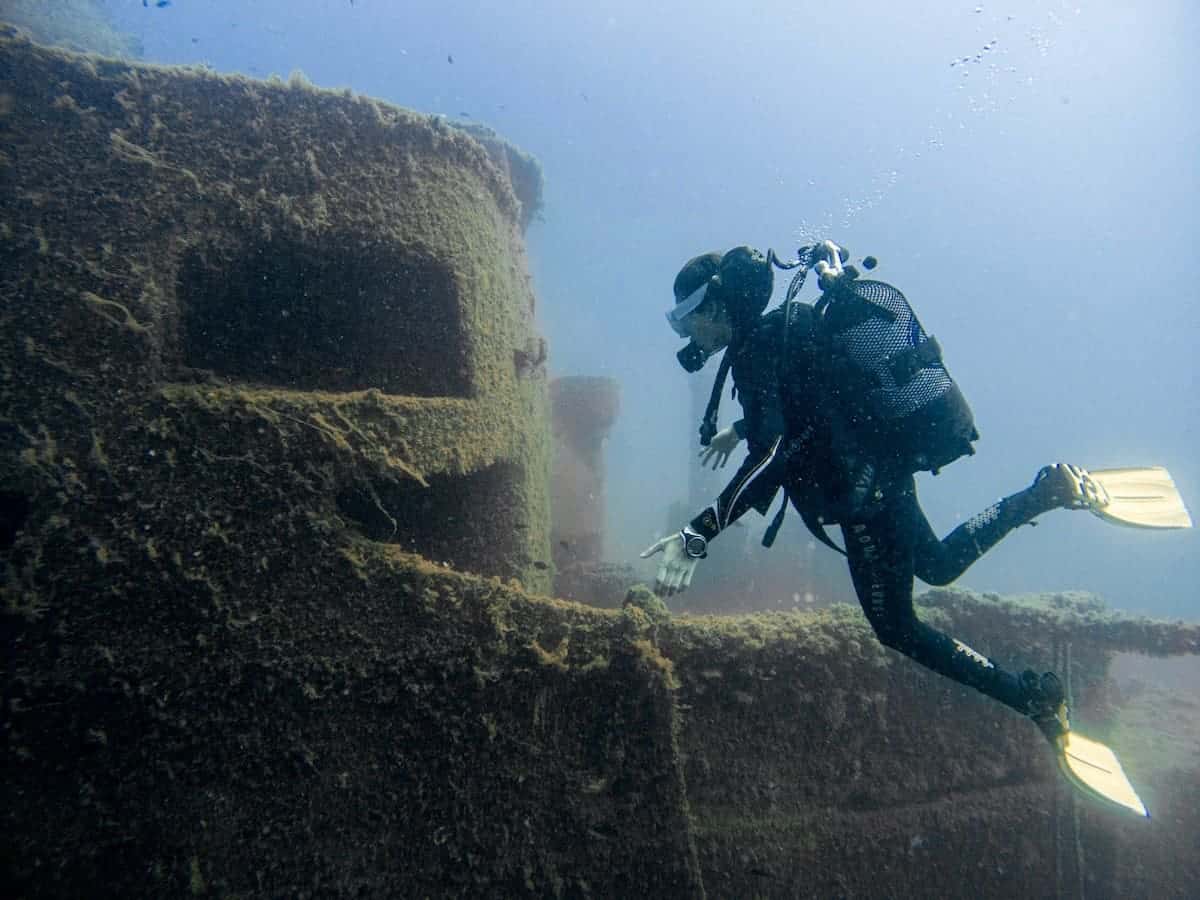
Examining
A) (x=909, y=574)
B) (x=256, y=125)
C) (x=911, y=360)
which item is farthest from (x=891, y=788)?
(x=256, y=125)

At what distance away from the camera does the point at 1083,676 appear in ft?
14.9

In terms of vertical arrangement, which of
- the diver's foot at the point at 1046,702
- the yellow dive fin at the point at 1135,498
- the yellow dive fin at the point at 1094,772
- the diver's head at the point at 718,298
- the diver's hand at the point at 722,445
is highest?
the diver's head at the point at 718,298

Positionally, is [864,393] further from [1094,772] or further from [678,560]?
[1094,772]

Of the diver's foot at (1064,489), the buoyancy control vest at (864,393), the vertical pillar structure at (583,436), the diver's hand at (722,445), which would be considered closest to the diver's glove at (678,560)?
the buoyancy control vest at (864,393)

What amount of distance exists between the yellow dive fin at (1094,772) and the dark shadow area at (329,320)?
4.78 meters

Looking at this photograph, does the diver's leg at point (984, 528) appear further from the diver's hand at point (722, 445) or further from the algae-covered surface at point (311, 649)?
the diver's hand at point (722, 445)

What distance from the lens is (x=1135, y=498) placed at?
397 centimetres

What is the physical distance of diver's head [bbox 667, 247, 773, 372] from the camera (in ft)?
11.2

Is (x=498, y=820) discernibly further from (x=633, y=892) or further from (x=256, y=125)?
(x=256, y=125)

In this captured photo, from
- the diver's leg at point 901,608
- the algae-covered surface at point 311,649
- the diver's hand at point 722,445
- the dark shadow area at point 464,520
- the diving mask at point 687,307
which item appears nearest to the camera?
the algae-covered surface at point 311,649

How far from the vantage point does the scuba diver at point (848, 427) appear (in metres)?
3.18

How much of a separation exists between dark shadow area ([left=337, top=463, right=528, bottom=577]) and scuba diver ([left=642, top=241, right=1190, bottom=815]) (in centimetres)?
206

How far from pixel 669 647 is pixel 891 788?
187cm

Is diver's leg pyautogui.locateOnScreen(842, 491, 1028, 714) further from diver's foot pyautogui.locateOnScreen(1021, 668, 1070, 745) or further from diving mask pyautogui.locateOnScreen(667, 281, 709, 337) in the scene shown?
diving mask pyautogui.locateOnScreen(667, 281, 709, 337)
